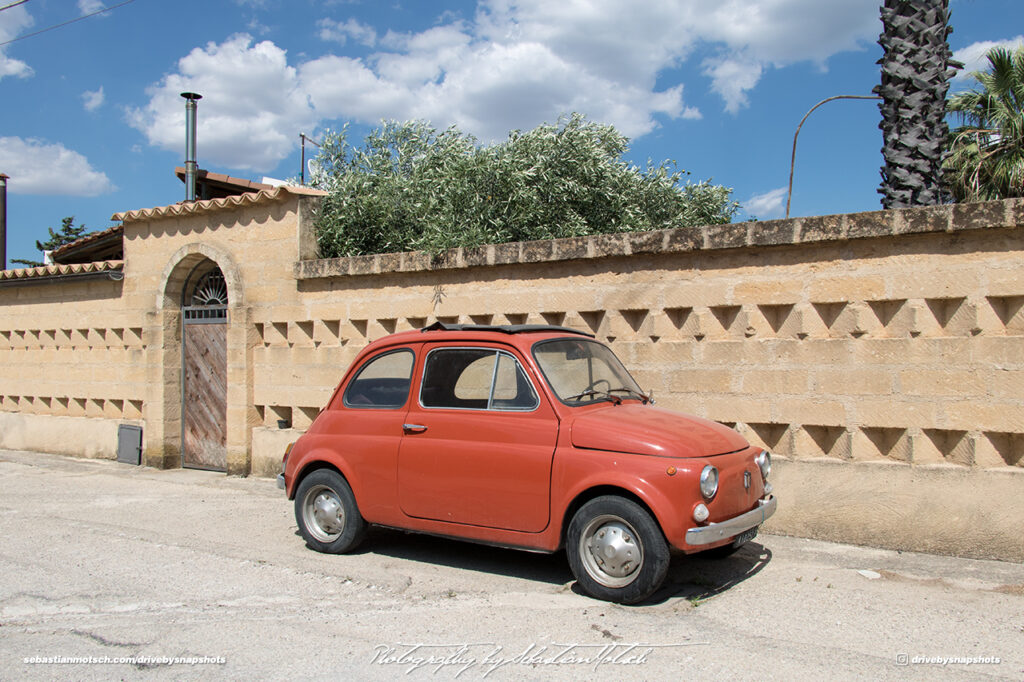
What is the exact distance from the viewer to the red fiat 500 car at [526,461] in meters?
4.88

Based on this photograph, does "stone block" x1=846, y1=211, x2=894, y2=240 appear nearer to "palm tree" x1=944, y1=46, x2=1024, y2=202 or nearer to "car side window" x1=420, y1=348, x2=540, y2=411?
"car side window" x1=420, y1=348, x2=540, y2=411

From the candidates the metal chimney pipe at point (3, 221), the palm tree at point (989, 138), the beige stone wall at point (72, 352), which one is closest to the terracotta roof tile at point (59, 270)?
the beige stone wall at point (72, 352)

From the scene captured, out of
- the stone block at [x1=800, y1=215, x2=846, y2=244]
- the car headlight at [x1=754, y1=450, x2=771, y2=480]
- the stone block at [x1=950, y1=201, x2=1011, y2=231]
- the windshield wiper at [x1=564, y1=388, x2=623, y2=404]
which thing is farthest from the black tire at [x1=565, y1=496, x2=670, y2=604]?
the stone block at [x1=950, y1=201, x2=1011, y2=231]

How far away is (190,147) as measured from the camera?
14.9 m

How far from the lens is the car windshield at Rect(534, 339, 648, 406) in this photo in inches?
218

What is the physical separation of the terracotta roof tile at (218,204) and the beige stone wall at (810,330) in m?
0.13

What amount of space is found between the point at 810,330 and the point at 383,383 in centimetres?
362

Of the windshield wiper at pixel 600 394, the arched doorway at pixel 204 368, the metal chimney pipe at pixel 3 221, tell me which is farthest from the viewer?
the metal chimney pipe at pixel 3 221

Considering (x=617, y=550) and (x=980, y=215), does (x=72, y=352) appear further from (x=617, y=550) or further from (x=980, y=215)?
(x=980, y=215)

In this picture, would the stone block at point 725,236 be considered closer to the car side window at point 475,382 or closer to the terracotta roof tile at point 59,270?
the car side window at point 475,382

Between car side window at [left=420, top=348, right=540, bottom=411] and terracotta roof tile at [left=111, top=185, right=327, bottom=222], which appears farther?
terracotta roof tile at [left=111, top=185, right=327, bottom=222]

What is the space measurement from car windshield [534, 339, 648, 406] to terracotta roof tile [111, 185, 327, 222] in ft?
17.8
